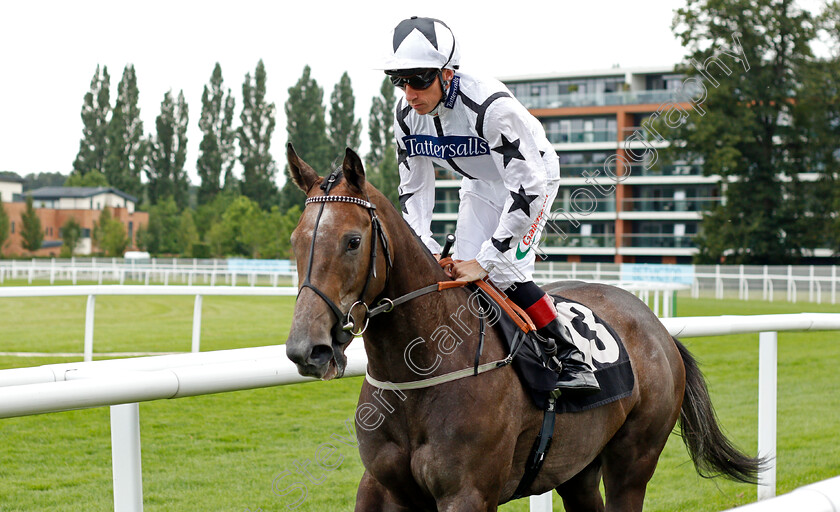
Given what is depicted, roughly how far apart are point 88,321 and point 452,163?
20.5 feet

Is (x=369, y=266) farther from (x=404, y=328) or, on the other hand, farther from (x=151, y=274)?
(x=151, y=274)

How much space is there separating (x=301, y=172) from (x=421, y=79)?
464 mm

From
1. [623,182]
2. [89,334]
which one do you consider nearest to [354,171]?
[89,334]

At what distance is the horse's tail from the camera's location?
136 inches

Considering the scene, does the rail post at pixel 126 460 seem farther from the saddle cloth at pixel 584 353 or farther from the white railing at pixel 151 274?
the white railing at pixel 151 274

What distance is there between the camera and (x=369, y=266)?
2119 millimetres

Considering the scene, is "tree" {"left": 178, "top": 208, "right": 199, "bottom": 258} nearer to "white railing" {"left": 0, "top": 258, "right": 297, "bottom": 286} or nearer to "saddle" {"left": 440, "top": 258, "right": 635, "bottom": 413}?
"white railing" {"left": 0, "top": 258, "right": 297, "bottom": 286}

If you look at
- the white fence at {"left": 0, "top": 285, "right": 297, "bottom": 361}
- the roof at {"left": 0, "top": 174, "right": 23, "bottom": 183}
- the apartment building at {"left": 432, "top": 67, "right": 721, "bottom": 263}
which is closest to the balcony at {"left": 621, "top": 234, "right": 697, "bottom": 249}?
the apartment building at {"left": 432, "top": 67, "right": 721, "bottom": 263}

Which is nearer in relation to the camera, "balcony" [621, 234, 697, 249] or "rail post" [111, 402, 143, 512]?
"rail post" [111, 402, 143, 512]

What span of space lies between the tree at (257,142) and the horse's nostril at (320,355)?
58684 mm

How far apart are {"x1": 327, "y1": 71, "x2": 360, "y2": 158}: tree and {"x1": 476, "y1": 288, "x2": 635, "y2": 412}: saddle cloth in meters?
56.8

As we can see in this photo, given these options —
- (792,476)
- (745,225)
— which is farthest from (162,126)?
(792,476)

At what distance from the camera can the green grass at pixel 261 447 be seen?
13.5 feet

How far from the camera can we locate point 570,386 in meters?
2.53
